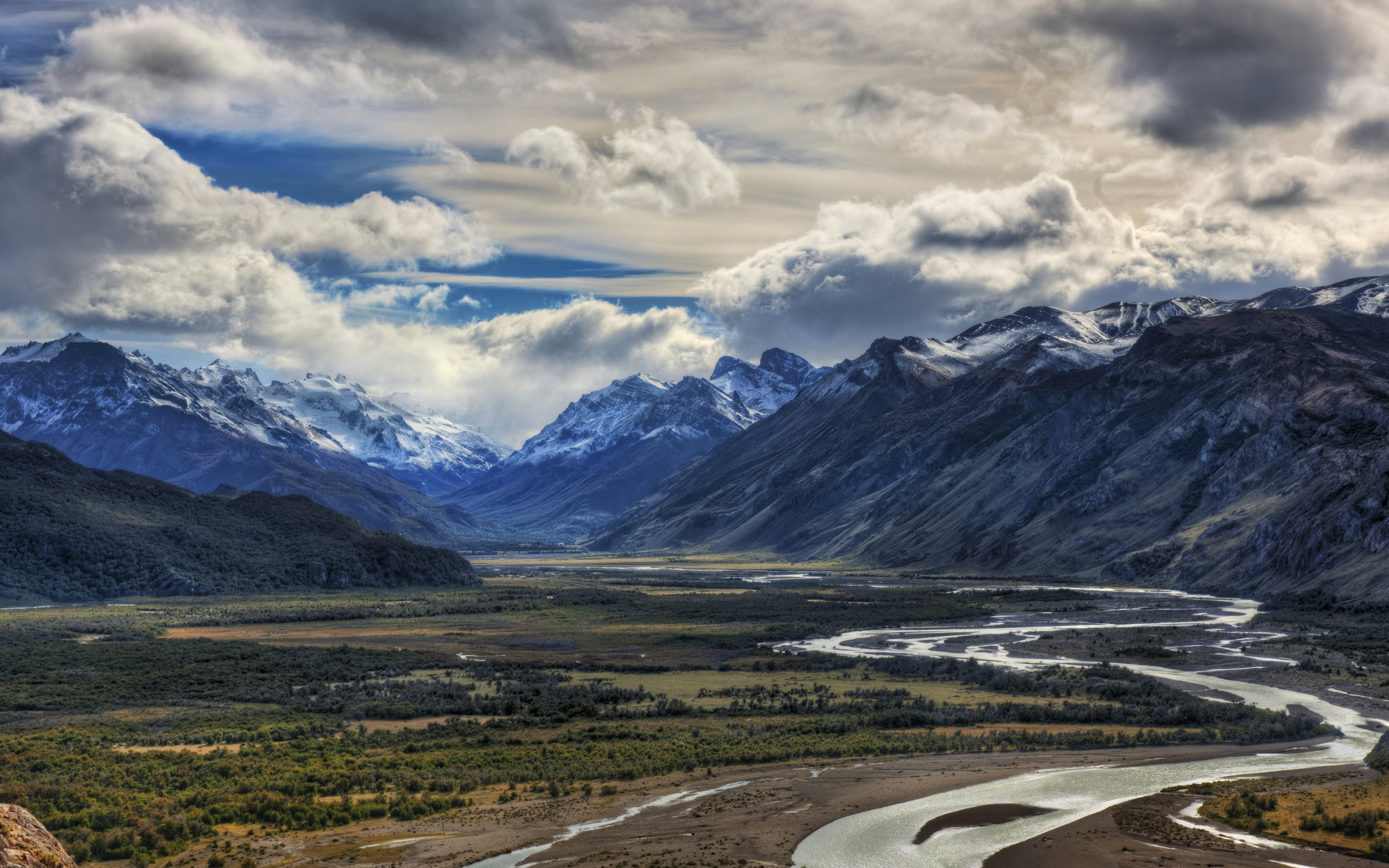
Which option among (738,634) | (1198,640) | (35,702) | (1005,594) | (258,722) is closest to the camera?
(258,722)

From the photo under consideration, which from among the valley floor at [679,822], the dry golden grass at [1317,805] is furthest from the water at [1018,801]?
the dry golden grass at [1317,805]

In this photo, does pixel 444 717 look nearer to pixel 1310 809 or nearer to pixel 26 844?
pixel 26 844

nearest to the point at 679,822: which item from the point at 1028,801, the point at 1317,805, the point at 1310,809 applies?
the point at 1028,801

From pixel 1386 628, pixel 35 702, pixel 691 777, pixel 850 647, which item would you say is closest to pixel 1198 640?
pixel 1386 628

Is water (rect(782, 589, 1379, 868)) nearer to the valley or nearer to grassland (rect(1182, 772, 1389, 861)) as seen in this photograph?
the valley

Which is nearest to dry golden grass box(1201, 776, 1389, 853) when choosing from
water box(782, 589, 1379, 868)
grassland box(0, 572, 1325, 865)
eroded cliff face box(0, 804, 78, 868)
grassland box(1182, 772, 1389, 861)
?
grassland box(1182, 772, 1389, 861)

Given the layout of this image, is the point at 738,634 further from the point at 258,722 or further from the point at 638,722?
the point at 258,722
